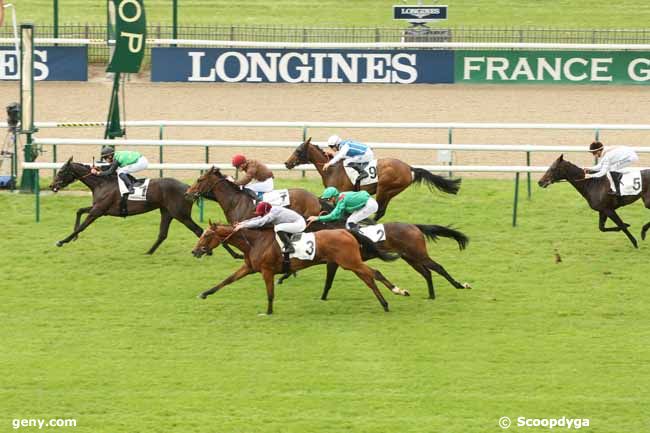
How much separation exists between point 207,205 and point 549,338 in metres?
6.76

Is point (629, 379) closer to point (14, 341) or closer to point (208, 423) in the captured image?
point (208, 423)

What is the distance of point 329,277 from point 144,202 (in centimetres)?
299

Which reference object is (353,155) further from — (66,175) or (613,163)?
(66,175)

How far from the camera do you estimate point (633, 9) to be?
4075 centimetres

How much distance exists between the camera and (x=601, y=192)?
50.2 feet

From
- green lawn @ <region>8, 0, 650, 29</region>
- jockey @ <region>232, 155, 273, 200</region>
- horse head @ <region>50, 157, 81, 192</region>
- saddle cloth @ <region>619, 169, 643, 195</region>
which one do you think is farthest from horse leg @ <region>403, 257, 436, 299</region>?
green lawn @ <region>8, 0, 650, 29</region>

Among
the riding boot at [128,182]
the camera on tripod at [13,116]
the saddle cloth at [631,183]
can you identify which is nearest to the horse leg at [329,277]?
the riding boot at [128,182]

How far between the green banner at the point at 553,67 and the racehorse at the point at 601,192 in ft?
40.6

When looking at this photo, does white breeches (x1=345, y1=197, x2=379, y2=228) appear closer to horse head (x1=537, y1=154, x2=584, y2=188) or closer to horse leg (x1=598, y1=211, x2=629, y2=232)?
horse head (x1=537, y1=154, x2=584, y2=188)

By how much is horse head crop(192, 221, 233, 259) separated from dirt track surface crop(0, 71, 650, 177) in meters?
7.40

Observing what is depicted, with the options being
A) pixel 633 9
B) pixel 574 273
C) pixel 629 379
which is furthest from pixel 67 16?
pixel 629 379

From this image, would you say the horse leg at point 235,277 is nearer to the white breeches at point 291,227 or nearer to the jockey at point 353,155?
the white breeches at point 291,227

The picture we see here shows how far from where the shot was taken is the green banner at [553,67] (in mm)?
27578

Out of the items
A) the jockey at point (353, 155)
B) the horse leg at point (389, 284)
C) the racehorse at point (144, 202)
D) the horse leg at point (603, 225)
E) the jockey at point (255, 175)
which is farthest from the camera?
the jockey at point (353, 155)
